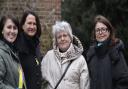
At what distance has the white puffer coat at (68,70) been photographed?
20.2 feet

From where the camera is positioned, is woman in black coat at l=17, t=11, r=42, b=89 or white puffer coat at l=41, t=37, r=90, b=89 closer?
white puffer coat at l=41, t=37, r=90, b=89

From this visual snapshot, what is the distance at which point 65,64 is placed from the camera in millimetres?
6262

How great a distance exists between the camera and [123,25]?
35.5ft

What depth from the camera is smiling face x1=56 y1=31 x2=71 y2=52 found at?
20.5ft

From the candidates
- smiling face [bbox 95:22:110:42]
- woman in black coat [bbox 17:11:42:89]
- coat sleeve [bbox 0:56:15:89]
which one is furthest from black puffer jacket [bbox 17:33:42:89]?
smiling face [bbox 95:22:110:42]

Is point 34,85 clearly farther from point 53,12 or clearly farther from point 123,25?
point 123,25

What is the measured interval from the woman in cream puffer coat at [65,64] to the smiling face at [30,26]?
0.32 m

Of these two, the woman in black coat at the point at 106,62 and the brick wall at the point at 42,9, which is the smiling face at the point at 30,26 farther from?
the brick wall at the point at 42,9

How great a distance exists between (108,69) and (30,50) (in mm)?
1085

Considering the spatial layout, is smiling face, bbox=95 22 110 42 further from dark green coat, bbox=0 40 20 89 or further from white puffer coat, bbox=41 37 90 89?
dark green coat, bbox=0 40 20 89

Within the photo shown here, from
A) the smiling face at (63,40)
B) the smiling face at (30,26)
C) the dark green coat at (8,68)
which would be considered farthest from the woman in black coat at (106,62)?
the dark green coat at (8,68)

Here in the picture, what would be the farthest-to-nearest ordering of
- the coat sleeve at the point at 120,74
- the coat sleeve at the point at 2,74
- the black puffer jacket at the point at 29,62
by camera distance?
the black puffer jacket at the point at 29,62 < the coat sleeve at the point at 120,74 < the coat sleeve at the point at 2,74

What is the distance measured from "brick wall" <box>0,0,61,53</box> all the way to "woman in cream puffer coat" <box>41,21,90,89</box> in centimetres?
269

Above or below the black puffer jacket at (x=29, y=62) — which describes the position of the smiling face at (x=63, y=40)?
above
